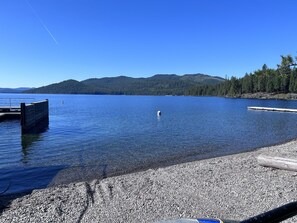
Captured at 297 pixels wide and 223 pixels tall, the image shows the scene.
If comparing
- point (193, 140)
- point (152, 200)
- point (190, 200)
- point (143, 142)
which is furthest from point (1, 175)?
point (193, 140)

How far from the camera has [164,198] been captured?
9.09 meters

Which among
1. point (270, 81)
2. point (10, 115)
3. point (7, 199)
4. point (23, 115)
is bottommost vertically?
point (7, 199)

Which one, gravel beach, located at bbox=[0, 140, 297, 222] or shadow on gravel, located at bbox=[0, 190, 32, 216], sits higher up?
gravel beach, located at bbox=[0, 140, 297, 222]

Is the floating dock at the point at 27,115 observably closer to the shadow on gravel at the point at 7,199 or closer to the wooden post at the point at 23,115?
Result: the wooden post at the point at 23,115

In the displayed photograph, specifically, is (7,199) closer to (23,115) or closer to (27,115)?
(23,115)

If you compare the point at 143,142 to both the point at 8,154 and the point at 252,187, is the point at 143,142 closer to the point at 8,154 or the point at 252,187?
the point at 8,154

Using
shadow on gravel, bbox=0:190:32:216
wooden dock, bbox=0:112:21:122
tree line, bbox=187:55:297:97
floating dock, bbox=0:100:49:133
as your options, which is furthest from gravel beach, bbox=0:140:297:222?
tree line, bbox=187:55:297:97

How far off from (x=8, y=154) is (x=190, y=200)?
16221mm

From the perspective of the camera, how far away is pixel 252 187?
9984mm

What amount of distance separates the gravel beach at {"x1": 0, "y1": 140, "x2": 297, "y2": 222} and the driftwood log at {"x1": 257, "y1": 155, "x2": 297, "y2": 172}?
0.24m

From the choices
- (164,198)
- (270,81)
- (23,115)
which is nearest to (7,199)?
(164,198)

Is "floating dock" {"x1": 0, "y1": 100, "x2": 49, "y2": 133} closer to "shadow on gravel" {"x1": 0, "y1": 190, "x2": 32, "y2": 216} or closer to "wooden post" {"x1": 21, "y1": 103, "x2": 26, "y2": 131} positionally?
"wooden post" {"x1": 21, "y1": 103, "x2": 26, "y2": 131}

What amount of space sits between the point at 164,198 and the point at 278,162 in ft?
20.7

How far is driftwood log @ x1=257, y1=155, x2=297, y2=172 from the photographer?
11461 mm
